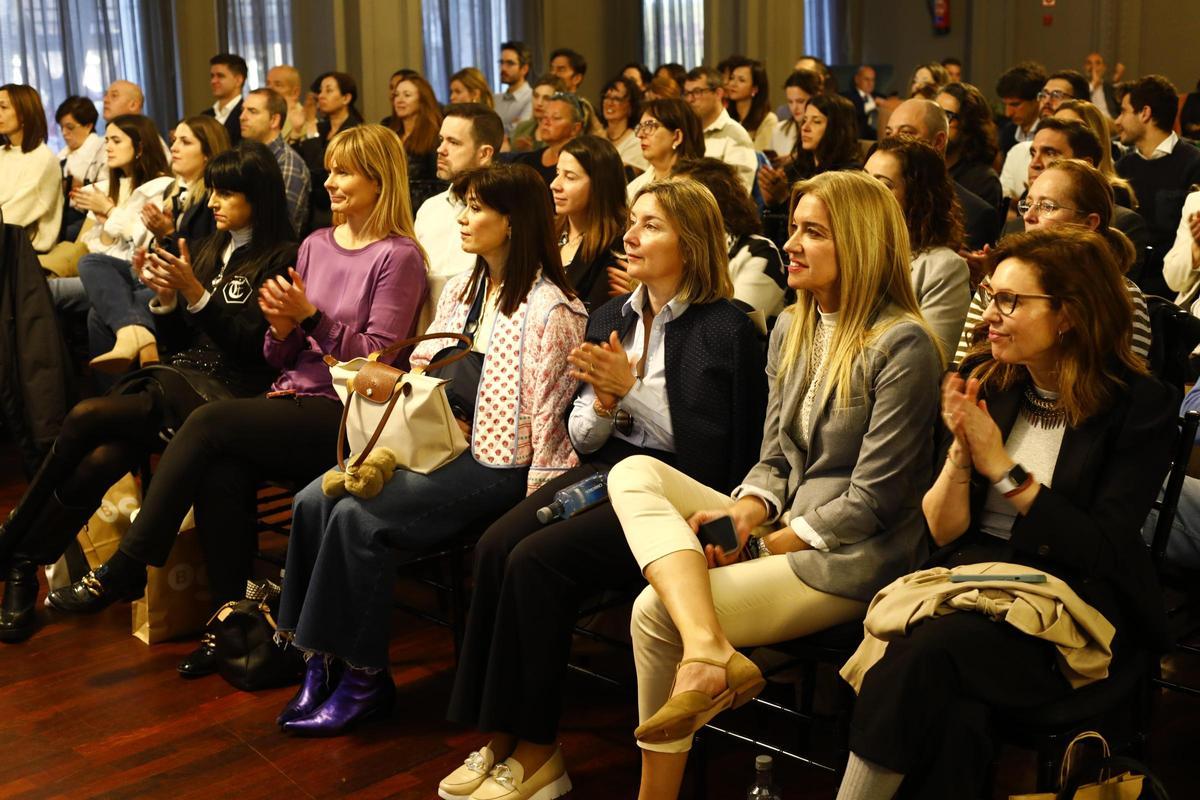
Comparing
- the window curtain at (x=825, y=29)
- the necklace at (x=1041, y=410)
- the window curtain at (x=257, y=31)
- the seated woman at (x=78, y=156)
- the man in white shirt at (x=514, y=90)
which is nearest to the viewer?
the necklace at (x=1041, y=410)

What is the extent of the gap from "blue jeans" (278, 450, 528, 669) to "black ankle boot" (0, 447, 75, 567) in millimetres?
1130

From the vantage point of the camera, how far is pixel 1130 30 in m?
13.6

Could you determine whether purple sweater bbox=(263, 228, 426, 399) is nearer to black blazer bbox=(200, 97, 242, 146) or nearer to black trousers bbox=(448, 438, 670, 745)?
black trousers bbox=(448, 438, 670, 745)

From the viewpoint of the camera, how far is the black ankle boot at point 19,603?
3.87m

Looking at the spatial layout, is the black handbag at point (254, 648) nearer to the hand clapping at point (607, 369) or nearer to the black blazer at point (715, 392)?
the hand clapping at point (607, 369)

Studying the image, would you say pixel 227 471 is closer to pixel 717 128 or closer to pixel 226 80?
pixel 717 128

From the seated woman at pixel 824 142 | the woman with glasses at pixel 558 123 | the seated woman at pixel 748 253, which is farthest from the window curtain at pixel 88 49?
the seated woman at pixel 748 253

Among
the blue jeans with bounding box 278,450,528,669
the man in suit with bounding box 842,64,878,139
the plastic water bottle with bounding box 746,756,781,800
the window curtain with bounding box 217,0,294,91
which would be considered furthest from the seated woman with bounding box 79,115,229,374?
the man in suit with bounding box 842,64,878,139

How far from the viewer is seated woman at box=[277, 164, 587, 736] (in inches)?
125

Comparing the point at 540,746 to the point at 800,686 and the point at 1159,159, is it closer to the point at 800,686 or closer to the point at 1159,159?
the point at 800,686

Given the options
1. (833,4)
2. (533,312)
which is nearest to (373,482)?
(533,312)

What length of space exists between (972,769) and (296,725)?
1703 millimetres

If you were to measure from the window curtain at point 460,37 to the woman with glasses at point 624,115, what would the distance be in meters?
5.31

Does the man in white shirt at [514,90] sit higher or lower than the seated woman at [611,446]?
higher
